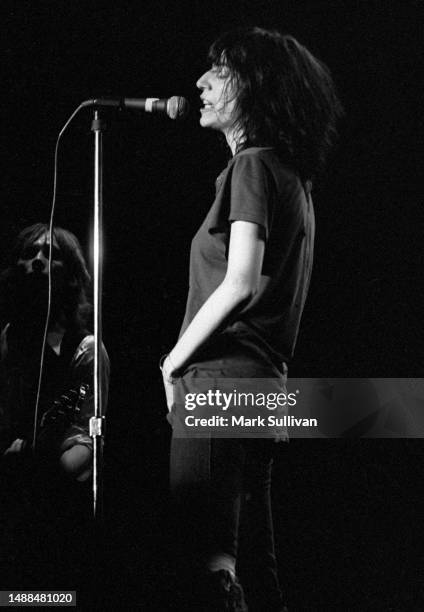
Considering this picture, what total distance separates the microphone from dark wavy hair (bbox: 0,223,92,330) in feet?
2.42

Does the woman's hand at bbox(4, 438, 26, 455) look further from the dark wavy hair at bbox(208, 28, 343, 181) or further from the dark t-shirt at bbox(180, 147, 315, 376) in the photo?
the dark wavy hair at bbox(208, 28, 343, 181)

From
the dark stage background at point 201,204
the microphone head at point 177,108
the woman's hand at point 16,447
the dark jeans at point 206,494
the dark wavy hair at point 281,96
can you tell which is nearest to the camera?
the dark jeans at point 206,494

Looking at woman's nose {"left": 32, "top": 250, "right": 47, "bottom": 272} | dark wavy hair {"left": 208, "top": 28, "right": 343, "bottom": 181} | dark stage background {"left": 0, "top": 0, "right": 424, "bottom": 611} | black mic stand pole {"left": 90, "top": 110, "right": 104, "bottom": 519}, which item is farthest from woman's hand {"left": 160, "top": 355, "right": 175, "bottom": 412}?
woman's nose {"left": 32, "top": 250, "right": 47, "bottom": 272}

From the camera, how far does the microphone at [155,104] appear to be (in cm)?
144

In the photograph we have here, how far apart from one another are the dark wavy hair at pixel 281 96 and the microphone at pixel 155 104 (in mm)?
107

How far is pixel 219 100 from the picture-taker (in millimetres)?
1384

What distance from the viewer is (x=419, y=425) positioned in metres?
2.20

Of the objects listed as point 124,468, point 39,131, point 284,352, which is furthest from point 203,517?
point 39,131

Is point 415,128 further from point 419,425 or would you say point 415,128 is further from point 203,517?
point 203,517

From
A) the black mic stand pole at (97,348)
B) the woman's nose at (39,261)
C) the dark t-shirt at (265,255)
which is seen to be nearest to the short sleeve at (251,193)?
the dark t-shirt at (265,255)

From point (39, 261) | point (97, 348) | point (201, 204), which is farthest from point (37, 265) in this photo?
point (97, 348)

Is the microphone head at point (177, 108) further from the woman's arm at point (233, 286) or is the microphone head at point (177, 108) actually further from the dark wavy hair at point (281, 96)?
the woman's arm at point (233, 286)

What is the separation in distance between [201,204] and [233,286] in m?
1.09

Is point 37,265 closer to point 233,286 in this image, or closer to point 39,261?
point 39,261
